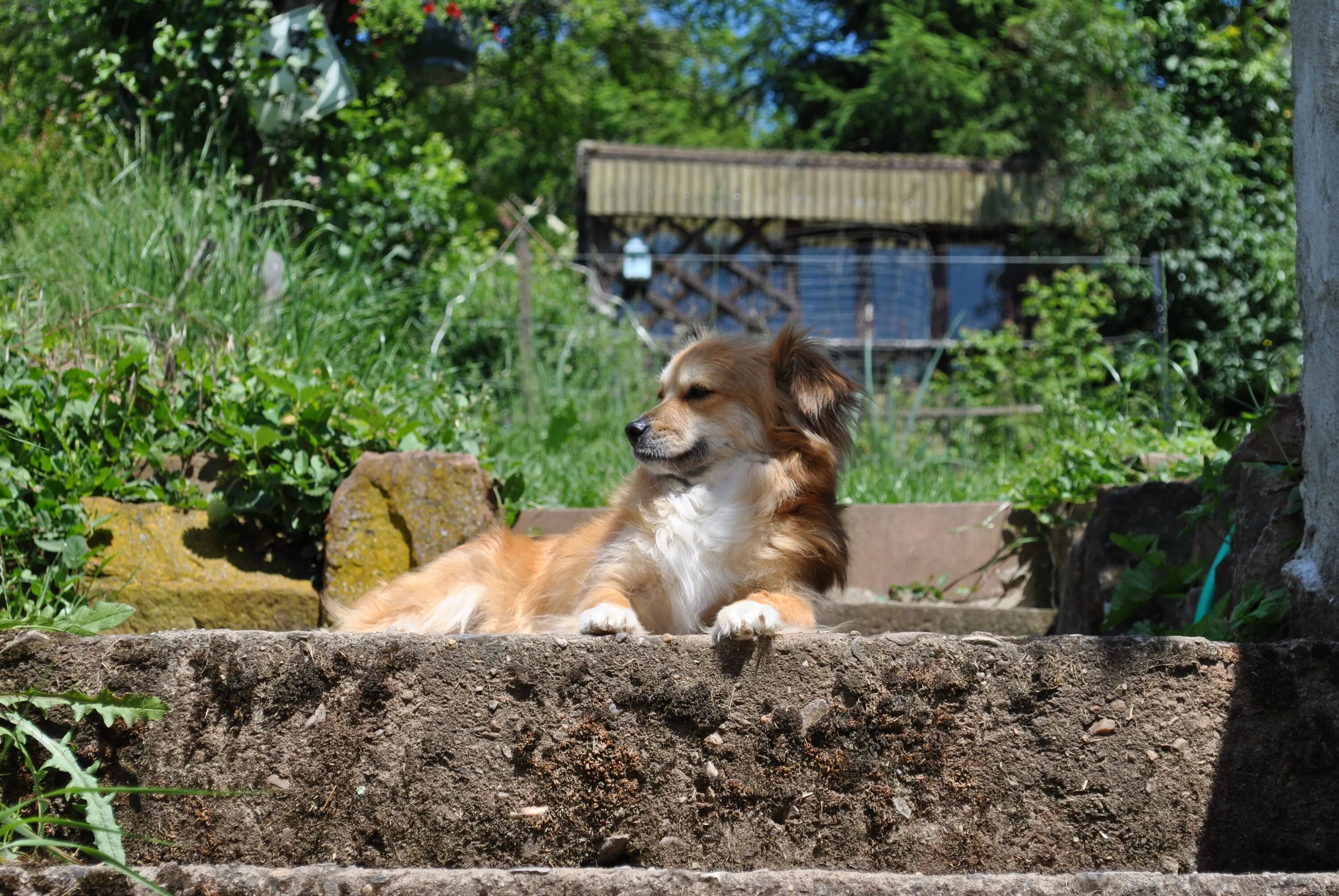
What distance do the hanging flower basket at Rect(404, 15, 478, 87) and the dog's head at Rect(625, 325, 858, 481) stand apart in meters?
4.81

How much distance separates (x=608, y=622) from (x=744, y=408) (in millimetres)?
1093

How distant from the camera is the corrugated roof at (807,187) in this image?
12.6 meters

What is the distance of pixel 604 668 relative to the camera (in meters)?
1.88

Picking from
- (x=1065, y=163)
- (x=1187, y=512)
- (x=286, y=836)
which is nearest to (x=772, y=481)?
(x=1187, y=512)

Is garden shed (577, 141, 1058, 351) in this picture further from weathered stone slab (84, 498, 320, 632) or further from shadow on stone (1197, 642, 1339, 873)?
shadow on stone (1197, 642, 1339, 873)

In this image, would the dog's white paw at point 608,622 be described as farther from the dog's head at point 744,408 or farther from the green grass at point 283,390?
the green grass at point 283,390

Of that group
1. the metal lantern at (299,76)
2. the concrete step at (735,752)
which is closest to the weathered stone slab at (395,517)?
the concrete step at (735,752)

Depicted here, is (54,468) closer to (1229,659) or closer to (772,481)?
(772,481)

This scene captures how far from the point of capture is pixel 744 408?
335cm

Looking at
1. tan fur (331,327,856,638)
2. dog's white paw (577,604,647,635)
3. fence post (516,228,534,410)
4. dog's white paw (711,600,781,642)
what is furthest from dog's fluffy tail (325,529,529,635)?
fence post (516,228,534,410)

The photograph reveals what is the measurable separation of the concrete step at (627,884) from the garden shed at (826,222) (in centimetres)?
1042

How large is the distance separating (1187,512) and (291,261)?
13.6ft

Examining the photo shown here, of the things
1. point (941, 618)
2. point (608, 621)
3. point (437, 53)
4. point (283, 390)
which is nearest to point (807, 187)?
point (437, 53)

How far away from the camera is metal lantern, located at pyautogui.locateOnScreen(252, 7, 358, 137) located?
5.51 m
